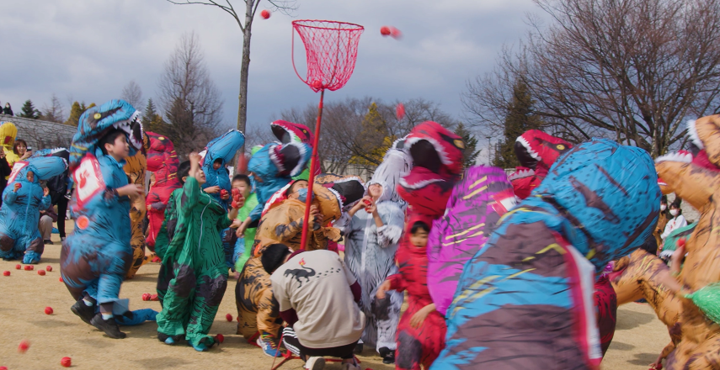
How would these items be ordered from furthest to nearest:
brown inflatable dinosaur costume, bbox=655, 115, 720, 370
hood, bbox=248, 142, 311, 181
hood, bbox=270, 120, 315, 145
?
hood, bbox=270, 120, 315, 145, hood, bbox=248, 142, 311, 181, brown inflatable dinosaur costume, bbox=655, 115, 720, 370

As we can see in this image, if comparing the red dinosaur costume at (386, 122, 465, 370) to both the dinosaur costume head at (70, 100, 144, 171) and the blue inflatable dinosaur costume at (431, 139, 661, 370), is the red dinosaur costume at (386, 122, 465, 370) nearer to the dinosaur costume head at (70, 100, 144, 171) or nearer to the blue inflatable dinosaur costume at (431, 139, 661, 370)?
the blue inflatable dinosaur costume at (431, 139, 661, 370)

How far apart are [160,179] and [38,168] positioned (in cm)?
245

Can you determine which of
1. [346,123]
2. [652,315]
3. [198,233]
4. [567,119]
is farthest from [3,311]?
[346,123]

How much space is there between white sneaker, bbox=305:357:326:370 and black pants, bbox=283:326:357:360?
3 centimetres

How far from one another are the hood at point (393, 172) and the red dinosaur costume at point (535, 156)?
1.63 m

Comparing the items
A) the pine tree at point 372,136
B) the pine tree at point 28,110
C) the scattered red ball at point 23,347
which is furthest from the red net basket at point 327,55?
the pine tree at point 28,110

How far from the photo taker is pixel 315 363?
414 centimetres

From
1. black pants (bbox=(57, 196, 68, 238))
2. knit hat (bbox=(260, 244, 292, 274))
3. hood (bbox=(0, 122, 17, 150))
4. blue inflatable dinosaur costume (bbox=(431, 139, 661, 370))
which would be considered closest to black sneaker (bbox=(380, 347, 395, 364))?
knit hat (bbox=(260, 244, 292, 274))

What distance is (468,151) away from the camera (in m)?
3.15

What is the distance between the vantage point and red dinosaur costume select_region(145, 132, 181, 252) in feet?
26.8

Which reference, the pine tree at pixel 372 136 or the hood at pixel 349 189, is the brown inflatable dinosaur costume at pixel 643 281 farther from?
the pine tree at pixel 372 136

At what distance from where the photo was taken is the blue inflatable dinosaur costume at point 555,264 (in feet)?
4.58

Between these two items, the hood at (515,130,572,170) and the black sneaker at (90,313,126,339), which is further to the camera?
the black sneaker at (90,313,126,339)

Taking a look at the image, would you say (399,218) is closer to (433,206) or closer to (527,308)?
(433,206)
